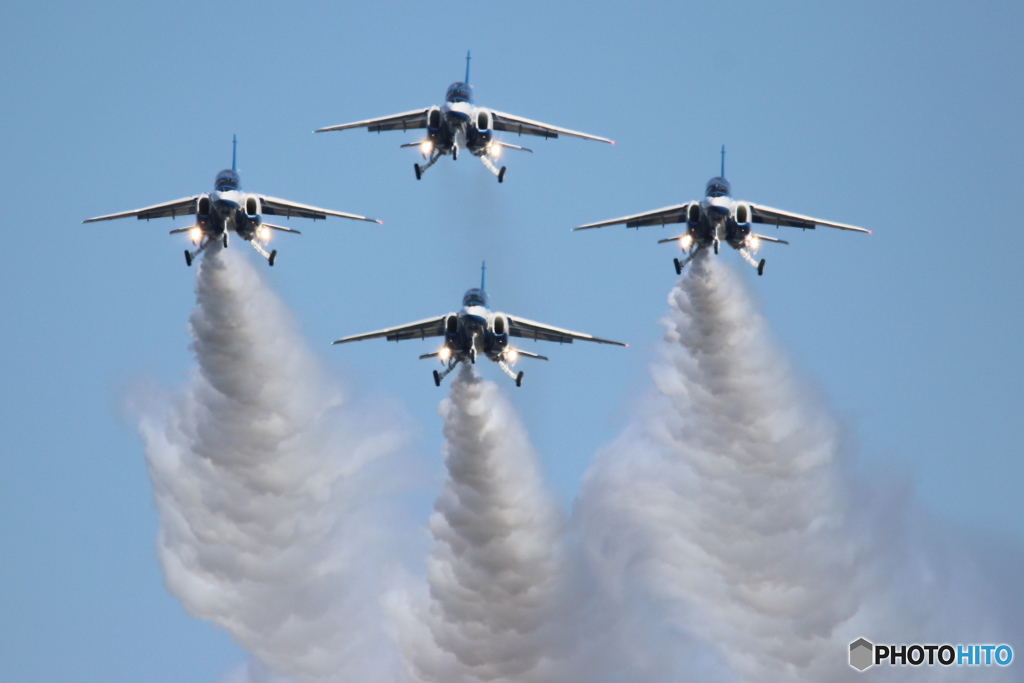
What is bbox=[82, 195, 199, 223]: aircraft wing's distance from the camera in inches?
4304

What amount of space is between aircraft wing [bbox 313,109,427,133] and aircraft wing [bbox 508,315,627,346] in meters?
13.4

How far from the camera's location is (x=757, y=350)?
4574 inches

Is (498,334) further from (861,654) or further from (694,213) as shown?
(861,654)

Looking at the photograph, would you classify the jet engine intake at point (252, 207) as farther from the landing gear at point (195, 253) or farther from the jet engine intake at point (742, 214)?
the jet engine intake at point (742, 214)

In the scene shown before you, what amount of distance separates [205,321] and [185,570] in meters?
13.3

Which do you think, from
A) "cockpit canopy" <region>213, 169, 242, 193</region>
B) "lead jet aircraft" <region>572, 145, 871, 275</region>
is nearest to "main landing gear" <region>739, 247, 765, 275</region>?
"lead jet aircraft" <region>572, 145, 871, 275</region>

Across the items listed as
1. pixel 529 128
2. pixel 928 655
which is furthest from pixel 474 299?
pixel 928 655

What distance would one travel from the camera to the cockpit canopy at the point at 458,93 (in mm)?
113625

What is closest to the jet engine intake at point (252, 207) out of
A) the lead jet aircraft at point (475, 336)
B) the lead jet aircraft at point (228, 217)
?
the lead jet aircraft at point (228, 217)

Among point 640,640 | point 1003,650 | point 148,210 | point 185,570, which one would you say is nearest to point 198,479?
point 185,570

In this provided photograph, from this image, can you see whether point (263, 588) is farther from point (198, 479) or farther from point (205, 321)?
point (205, 321)

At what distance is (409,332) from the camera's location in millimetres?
108312

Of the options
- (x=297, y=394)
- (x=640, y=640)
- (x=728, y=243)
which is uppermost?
(x=728, y=243)

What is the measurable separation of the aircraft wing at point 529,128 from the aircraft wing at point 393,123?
3782 mm
